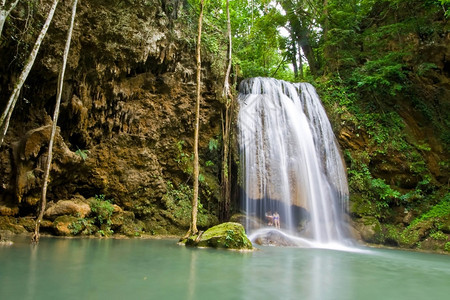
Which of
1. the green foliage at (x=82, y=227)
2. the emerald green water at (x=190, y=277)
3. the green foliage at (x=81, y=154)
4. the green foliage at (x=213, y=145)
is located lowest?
the emerald green water at (x=190, y=277)

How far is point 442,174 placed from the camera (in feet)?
43.0

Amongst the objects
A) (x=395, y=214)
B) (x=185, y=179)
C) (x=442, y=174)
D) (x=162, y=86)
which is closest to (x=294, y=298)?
(x=185, y=179)

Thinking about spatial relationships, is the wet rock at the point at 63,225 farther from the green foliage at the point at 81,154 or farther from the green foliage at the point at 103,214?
the green foliage at the point at 81,154

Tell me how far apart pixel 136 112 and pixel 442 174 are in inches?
498

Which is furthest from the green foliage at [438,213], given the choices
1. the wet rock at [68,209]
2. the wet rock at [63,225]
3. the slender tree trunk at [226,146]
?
the wet rock at [63,225]

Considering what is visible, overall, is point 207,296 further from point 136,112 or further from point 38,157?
point 136,112

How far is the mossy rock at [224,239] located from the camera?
280 inches

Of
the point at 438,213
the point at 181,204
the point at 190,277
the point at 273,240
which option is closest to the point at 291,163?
the point at 273,240

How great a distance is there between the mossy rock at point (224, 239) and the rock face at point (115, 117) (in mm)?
3380

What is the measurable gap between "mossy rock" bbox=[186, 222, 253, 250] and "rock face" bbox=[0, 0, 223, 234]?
338 cm

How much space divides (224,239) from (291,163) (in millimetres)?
6121

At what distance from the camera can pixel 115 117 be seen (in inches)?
423

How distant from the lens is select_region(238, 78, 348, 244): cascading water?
459 inches

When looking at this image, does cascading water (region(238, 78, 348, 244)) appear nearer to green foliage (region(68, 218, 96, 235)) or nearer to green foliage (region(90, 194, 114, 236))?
green foliage (region(90, 194, 114, 236))
